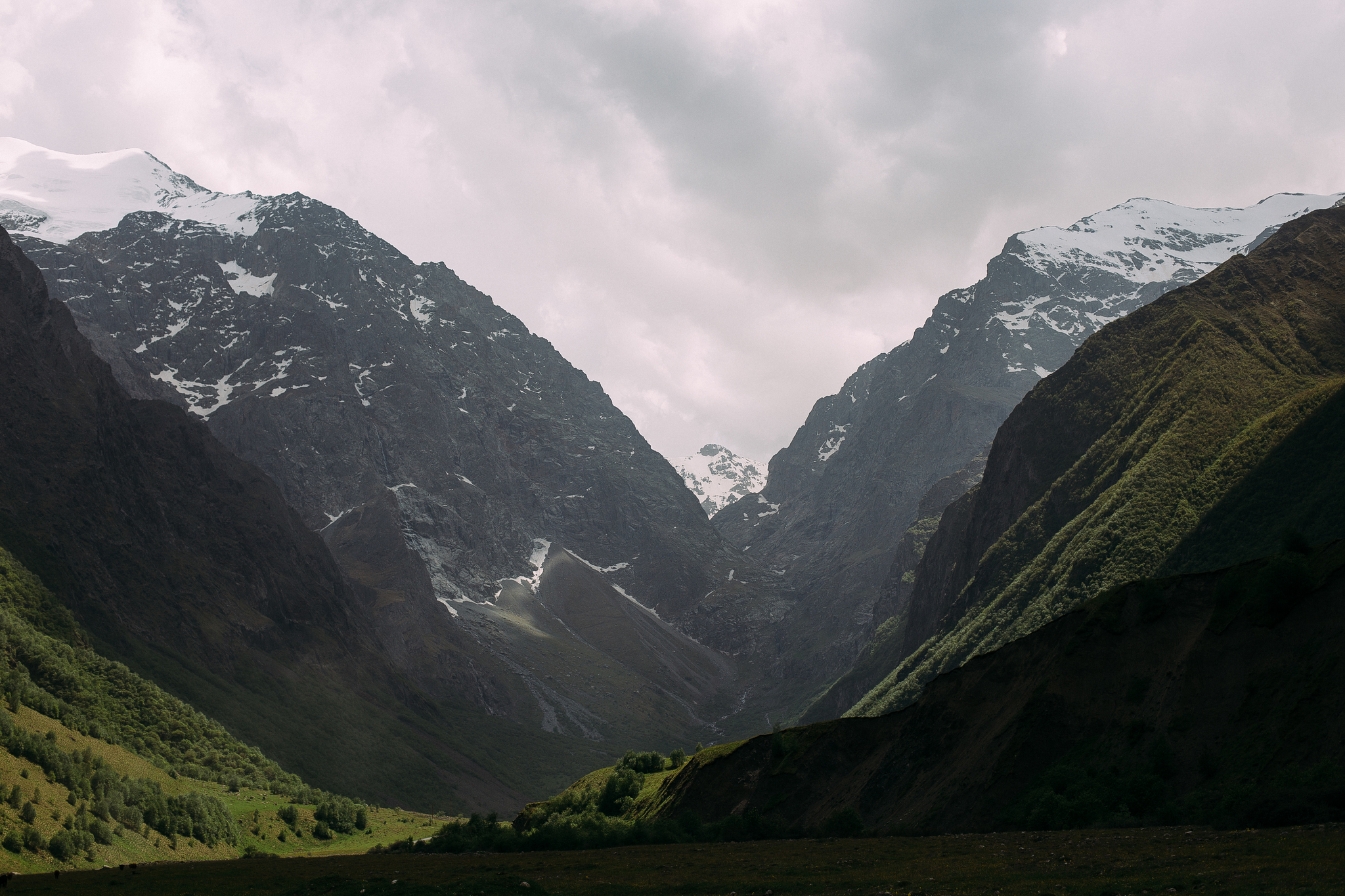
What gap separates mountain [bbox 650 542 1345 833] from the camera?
43.9 metres

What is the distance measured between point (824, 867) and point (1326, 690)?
1010 inches

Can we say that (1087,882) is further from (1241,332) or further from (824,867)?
(1241,332)

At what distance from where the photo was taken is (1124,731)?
55.9 m

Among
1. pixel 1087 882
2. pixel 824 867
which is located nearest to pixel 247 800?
pixel 824 867

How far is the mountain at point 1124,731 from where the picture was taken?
43.9 m

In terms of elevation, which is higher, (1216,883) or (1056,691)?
(1056,691)

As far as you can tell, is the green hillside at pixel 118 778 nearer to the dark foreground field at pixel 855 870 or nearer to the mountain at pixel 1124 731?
the dark foreground field at pixel 855 870

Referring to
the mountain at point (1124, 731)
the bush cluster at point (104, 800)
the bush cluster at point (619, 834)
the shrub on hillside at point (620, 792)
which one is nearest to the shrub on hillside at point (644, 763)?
the shrub on hillside at point (620, 792)

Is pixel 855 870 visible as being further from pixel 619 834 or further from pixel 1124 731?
pixel 619 834

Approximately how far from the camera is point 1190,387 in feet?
616

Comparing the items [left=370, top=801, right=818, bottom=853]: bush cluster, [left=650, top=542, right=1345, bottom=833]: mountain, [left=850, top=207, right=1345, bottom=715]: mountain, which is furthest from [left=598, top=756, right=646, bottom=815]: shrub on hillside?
[left=850, top=207, right=1345, bottom=715]: mountain

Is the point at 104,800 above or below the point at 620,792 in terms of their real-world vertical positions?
above

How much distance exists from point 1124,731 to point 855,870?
83.2ft

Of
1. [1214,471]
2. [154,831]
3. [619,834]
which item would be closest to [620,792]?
[619,834]
